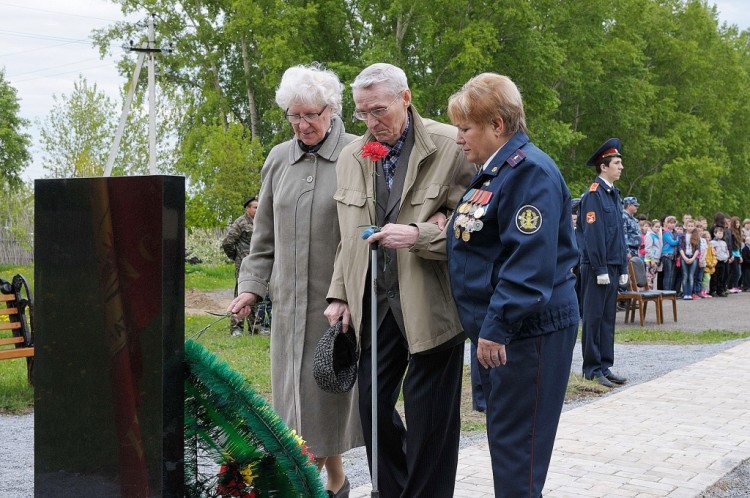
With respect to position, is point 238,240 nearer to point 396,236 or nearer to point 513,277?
point 396,236

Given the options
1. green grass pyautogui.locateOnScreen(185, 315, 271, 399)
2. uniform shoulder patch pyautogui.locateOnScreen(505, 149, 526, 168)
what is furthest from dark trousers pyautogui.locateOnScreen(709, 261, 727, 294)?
uniform shoulder patch pyautogui.locateOnScreen(505, 149, 526, 168)

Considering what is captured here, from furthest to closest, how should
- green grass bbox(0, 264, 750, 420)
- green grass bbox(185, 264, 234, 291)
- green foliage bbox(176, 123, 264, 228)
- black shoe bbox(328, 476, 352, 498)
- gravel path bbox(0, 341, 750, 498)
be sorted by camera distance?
green foliage bbox(176, 123, 264, 228)
green grass bbox(185, 264, 234, 291)
green grass bbox(0, 264, 750, 420)
gravel path bbox(0, 341, 750, 498)
black shoe bbox(328, 476, 352, 498)

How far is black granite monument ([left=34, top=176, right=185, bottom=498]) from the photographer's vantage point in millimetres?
2932

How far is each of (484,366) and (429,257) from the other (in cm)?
55

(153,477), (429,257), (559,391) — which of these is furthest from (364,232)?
(153,477)

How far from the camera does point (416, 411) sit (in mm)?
4113

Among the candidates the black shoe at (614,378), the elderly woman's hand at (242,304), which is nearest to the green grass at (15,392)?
the elderly woman's hand at (242,304)

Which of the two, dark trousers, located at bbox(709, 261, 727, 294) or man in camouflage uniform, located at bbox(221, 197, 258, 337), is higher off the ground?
man in camouflage uniform, located at bbox(221, 197, 258, 337)

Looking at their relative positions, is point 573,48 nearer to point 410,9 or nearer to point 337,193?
point 410,9

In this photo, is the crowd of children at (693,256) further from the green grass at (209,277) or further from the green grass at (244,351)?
the green grass at (244,351)

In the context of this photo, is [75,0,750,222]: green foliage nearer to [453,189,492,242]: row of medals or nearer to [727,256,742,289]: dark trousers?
[727,256,742,289]: dark trousers

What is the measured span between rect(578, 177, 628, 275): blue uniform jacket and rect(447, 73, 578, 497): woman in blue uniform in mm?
5989

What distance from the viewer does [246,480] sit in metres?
3.26

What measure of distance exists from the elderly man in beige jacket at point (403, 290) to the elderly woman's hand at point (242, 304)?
431 mm
